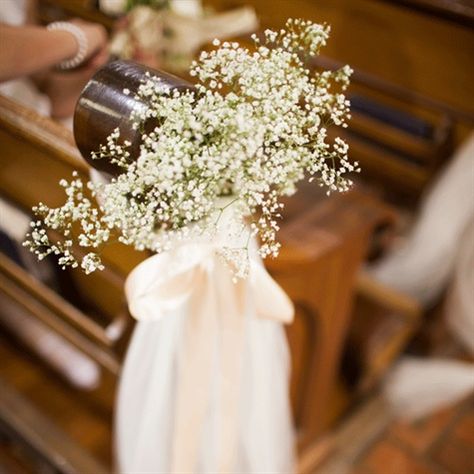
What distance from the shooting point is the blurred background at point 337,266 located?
168 cm

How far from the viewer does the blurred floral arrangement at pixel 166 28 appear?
2139mm

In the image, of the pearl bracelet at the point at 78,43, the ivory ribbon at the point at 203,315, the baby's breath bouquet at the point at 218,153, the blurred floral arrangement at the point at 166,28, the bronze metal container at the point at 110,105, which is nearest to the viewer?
the baby's breath bouquet at the point at 218,153

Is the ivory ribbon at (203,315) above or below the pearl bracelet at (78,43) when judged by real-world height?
below

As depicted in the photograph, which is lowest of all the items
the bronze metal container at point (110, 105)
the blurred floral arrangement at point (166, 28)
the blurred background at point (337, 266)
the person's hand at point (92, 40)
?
the blurred background at point (337, 266)

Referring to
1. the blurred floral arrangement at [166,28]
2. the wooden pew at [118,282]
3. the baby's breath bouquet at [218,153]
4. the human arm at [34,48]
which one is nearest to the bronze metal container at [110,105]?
the baby's breath bouquet at [218,153]

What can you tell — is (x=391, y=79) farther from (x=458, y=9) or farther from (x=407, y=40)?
(x=458, y=9)

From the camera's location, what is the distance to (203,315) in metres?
1.33

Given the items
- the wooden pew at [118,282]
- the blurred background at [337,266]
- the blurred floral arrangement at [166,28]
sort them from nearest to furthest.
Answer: the wooden pew at [118,282] → the blurred background at [337,266] → the blurred floral arrangement at [166,28]

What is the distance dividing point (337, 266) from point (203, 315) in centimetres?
70

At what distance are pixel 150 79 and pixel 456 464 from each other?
1971 mm

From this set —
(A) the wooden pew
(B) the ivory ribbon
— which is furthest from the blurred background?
(B) the ivory ribbon

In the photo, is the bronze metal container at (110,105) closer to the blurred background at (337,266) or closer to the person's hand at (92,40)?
the blurred background at (337,266)

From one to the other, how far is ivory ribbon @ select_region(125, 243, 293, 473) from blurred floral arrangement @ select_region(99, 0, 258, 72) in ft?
3.49

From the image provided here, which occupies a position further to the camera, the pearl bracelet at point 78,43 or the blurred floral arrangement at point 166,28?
the blurred floral arrangement at point 166,28
